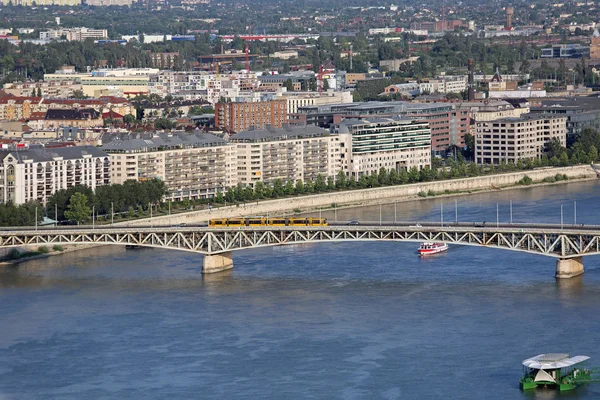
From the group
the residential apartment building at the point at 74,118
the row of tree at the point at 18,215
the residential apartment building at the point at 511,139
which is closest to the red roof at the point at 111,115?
the residential apartment building at the point at 74,118

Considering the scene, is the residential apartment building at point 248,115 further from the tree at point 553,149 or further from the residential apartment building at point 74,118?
the tree at point 553,149

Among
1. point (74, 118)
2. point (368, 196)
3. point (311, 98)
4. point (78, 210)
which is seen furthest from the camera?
point (311, 98)

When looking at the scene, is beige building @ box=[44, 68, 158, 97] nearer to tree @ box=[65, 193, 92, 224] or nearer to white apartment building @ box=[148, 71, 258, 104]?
white apartment building @ box=[148, 71, 258, 104]

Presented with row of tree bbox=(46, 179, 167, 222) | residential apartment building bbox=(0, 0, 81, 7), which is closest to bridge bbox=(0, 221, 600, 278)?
row of tree bbox=(46, 179, 167, 222)

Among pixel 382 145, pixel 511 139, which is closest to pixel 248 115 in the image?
pixel 382 145

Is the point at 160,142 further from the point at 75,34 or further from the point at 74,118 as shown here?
the point at 75,34

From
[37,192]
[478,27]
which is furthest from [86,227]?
[478,27]

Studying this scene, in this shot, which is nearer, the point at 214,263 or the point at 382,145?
the point at 214,263
